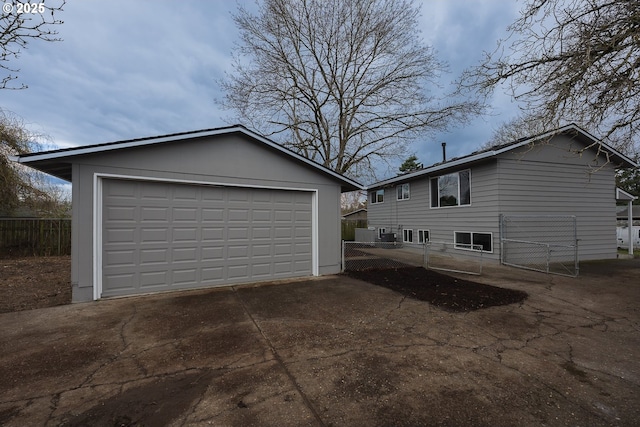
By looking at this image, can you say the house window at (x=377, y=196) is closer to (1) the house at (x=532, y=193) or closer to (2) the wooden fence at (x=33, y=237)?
(1) the house at (x=532, y=193)

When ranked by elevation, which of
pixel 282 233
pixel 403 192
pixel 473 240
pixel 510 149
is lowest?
pixel 473 240

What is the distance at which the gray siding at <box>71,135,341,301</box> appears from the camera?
17.4ft

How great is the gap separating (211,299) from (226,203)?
2230 millimetres

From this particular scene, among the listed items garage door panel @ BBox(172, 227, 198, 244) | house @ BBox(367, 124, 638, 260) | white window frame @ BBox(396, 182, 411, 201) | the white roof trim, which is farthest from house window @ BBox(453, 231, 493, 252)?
garage door panel @ BBox(172, 227, 198, 244)

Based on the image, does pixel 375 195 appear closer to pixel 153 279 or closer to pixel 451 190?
pixel 451 190

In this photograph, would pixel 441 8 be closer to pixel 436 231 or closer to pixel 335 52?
pixel 335 52

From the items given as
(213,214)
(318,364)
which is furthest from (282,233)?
(318,364)

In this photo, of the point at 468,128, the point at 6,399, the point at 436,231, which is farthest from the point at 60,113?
the point at 468,128

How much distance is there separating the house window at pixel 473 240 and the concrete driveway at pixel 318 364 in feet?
14.9

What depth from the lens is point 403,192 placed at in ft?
50.0

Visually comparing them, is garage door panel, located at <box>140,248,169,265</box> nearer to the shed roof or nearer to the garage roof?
the garage roof

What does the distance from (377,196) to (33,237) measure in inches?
667

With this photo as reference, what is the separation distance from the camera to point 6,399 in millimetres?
2469

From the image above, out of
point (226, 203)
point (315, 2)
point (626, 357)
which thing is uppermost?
point (315, 2)
